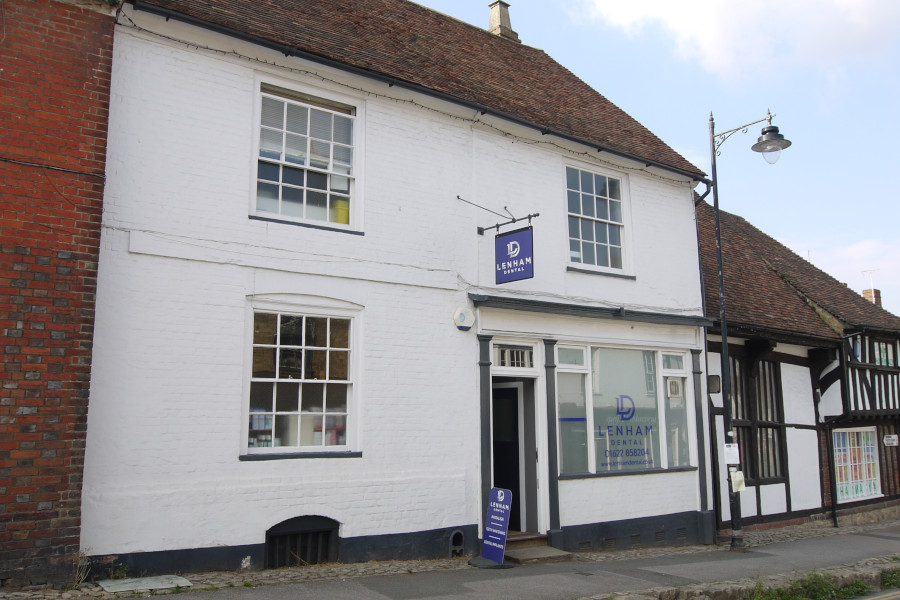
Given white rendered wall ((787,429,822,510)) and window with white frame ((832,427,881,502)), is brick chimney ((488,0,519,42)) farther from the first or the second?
window with white frame ((832,427,881,502))

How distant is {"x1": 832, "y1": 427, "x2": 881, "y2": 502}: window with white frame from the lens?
55.8 feet

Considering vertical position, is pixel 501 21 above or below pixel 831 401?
above

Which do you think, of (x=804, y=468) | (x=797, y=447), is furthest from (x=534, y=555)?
(x=804, y=468)

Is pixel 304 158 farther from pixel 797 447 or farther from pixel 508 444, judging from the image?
pixel 797 447

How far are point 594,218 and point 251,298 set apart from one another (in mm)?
6245

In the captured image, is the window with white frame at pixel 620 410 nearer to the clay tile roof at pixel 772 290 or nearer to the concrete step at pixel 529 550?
the concrete step at pixel 529 550

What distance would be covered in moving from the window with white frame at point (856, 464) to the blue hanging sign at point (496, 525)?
10.5 m

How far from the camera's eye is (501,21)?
630 inches

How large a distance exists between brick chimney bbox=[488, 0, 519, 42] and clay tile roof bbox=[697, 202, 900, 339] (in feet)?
20.4

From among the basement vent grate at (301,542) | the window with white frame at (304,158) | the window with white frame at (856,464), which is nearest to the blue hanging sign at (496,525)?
the basement vent grate at (301,542)

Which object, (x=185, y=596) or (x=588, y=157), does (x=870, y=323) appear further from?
(x=185, y=596)

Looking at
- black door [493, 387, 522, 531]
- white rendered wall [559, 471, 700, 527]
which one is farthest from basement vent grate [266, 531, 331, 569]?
white rendered wall [559, 471, 700, 527]

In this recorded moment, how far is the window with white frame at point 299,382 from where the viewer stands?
8547mm

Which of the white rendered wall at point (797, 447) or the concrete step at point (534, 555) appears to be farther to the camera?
the white rendered wall at point (797, 447)
